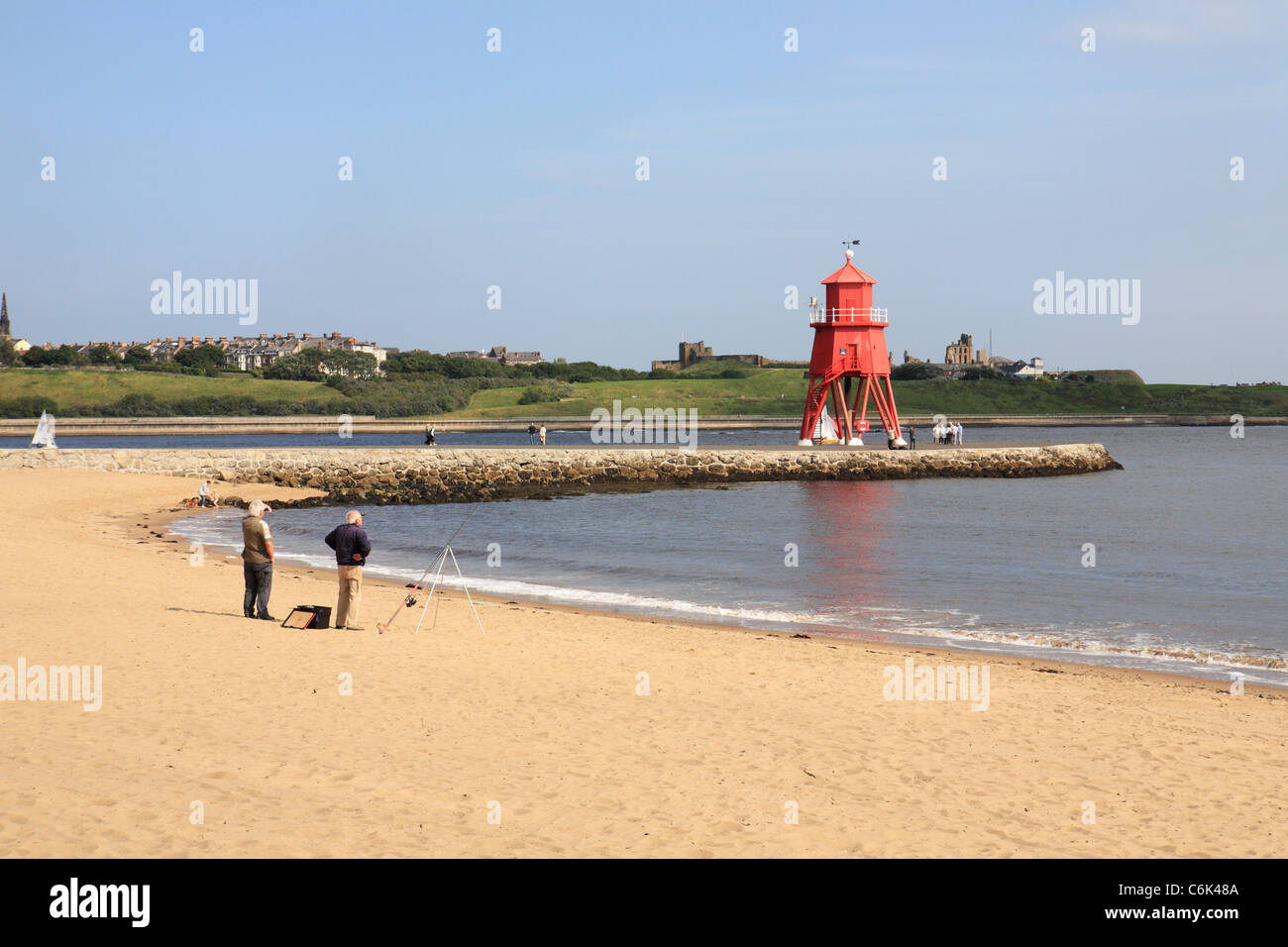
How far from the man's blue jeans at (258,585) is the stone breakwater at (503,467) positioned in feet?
87.8

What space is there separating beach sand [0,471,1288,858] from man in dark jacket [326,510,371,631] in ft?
1.19

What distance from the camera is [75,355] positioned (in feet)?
543

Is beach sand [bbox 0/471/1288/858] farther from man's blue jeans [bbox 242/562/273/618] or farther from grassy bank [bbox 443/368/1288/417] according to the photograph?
grassy bank [bbox 443/368/1288/417]

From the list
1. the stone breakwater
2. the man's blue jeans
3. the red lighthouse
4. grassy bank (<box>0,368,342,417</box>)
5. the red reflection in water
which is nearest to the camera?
the man's blue jeans

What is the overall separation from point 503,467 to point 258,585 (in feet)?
118

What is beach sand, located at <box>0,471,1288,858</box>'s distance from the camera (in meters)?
7.25

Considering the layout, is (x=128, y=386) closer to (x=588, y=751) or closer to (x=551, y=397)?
(x=551, y=397)

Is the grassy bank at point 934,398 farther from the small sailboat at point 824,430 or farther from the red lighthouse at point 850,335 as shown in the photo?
the red lighthouse at point 850,335

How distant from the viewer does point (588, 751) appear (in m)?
9.45

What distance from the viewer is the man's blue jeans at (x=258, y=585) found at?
15.4 meters
